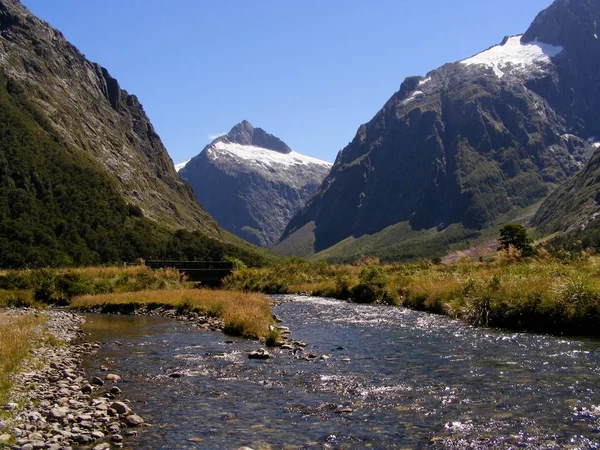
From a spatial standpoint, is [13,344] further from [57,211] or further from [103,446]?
[57,211]

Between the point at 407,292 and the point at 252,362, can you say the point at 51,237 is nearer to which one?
the point at 407,292

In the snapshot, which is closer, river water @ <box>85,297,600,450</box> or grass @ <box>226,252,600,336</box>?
river water @ <box>85,297,600,450</box>

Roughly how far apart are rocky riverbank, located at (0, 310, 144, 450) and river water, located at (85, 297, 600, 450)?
664 millimetres

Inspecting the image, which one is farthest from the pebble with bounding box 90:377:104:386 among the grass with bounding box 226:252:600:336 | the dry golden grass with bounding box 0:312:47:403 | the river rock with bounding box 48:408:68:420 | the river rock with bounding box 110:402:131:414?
the grass with bounding box 226:252:600:336

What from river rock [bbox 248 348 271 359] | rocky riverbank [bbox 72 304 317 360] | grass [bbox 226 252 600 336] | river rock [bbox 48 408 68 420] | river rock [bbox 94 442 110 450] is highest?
grass [bbox 226 252 600 336]

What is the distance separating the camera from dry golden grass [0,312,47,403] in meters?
16.4

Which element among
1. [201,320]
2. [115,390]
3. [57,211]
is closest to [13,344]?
[115,390]

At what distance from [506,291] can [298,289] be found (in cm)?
4367

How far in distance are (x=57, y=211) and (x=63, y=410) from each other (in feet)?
561

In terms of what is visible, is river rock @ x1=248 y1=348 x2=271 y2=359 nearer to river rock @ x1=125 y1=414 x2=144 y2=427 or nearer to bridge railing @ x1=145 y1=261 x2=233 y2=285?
river rock @ x1=125 y1=414 x2=144 y2=427

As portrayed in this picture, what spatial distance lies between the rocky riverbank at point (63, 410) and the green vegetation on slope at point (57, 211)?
409 ft

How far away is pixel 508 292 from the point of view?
104ft

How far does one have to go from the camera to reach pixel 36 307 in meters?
46.9

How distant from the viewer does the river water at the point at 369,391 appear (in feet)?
42.4
